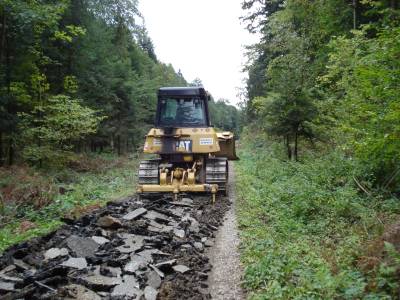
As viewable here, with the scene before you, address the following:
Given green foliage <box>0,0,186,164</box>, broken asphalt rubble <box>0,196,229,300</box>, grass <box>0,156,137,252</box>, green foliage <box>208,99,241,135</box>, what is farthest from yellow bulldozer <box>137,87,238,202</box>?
green foliage <box>208,99,241,135</box>

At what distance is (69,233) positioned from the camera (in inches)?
290

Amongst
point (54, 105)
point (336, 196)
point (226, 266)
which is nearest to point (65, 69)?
point (54, 105)

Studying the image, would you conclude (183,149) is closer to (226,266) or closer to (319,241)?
(319,241)

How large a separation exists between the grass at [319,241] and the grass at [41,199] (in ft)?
13.3

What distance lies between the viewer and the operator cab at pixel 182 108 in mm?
12789

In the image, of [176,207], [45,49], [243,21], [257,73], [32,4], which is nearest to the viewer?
[176,207]

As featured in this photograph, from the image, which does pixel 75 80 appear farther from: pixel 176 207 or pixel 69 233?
pixel 69 233

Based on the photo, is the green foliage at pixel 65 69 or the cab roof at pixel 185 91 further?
the green foliage at pixel 65 69

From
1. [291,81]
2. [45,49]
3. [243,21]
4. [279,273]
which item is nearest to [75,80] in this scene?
[45,49]

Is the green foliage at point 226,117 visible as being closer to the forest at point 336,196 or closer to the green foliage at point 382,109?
the forest at point 336,196

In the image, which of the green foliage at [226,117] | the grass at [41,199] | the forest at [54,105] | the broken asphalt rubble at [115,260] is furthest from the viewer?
the green foliage at [226,117]

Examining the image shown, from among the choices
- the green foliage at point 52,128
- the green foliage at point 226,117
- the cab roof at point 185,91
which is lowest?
the green foliage at point 52,128

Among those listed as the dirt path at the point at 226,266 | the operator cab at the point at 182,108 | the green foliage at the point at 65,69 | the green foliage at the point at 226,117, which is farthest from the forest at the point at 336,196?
the green foliage at the point at 226,117

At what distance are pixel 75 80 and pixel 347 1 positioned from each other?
14.4 m
